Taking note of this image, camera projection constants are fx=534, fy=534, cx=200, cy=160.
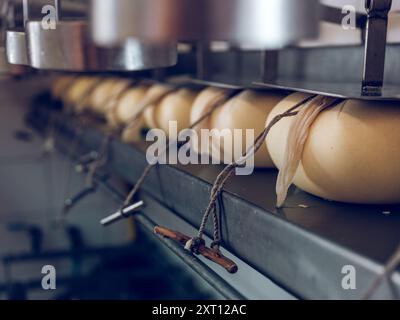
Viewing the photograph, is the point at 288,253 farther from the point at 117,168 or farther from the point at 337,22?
the point at 117,168

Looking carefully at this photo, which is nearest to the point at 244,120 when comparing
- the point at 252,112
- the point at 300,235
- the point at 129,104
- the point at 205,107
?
the point at 252,112

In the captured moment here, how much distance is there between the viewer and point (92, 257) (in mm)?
2861

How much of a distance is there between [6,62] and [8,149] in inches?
95.3

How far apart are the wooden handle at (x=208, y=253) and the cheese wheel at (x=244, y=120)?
247 millimetres

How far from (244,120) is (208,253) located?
0.35 meters

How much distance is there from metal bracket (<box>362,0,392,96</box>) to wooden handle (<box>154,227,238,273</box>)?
1.06 feet

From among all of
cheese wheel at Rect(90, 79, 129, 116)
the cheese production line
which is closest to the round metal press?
the cheese production line

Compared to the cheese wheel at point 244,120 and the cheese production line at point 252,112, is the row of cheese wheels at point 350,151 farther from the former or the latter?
the cheese wheel at point 244,120

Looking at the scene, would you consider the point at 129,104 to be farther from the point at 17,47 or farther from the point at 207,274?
the point at 207,274

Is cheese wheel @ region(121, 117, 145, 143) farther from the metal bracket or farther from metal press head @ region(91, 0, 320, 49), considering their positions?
metal press head @ region(91, 0, 320, 49)

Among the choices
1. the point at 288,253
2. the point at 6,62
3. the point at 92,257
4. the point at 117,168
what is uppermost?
the point at 6,62

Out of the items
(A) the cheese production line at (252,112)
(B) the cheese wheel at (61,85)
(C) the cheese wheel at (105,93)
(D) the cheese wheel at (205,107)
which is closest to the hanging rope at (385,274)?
(A) the cheese production line at (252,112)

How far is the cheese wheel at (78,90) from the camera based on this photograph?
2.31m
